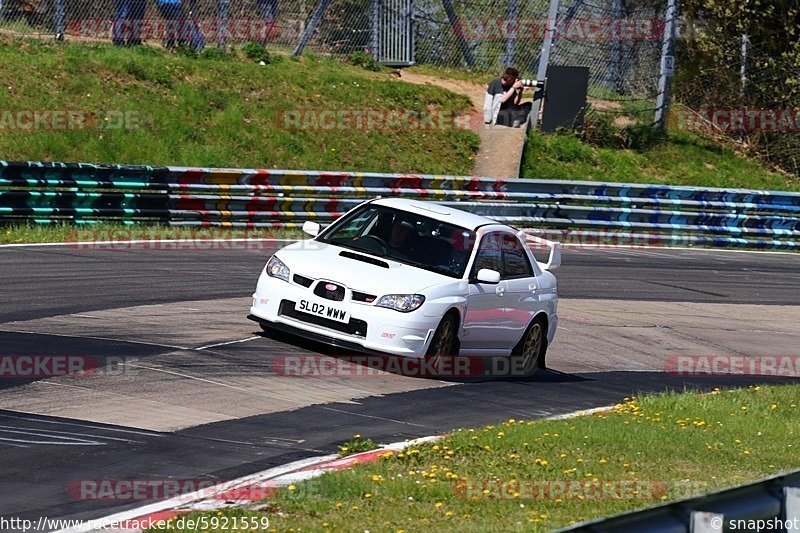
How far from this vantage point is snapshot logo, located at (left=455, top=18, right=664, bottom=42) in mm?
32500

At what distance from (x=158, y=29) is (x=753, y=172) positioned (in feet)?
52.4

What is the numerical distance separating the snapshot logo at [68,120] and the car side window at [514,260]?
13.3m

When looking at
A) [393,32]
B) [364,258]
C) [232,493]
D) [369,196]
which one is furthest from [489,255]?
[393,32]

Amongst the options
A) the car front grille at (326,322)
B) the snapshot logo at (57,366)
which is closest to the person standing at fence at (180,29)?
the car front grille at (326,322)

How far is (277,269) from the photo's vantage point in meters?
12.3

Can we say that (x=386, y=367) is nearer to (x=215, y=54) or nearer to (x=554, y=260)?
(x=554, y=260)

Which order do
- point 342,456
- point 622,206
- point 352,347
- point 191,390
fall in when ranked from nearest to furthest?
point 342,456, point 191,390, point 352,347, point 622,206

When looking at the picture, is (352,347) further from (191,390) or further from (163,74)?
(163,74)

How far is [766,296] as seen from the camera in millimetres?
21625

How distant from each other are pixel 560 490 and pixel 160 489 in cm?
250

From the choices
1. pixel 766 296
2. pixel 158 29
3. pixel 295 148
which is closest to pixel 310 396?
pixel 766 296

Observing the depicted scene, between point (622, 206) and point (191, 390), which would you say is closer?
point (191, 390)

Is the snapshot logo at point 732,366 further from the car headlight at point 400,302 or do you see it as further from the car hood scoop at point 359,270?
the car headlight at point 400,302

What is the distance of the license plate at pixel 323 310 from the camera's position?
38.5 ft
